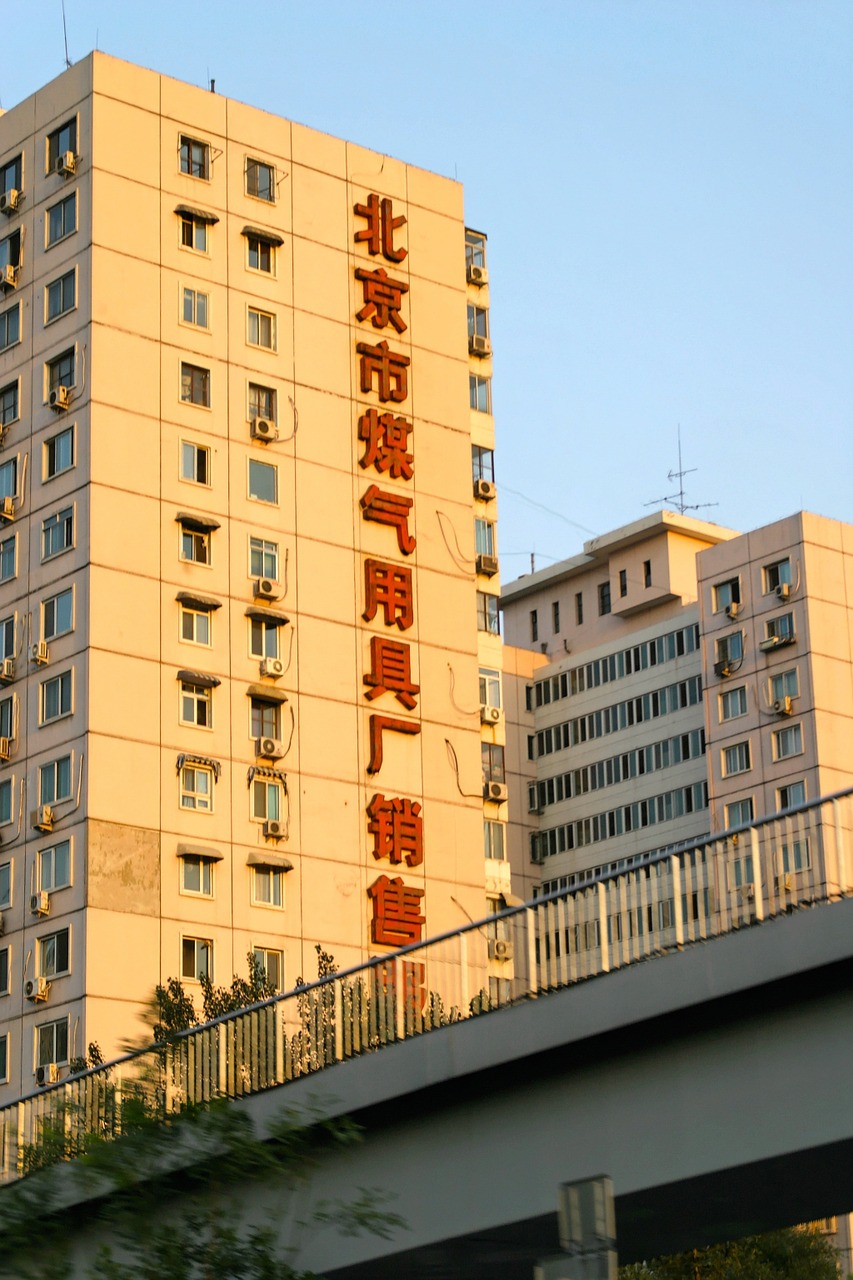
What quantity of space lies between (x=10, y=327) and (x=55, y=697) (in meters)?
11.8

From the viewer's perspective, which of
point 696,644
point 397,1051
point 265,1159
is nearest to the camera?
point 265,1159

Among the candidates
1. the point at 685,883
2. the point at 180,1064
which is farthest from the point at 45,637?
the point at 685,883

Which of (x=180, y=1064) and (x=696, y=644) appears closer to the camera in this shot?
(x=180, y=1064)

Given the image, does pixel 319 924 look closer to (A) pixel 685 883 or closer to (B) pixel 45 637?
(B) pixel 45 637

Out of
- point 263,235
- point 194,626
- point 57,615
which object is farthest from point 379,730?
point 263,235

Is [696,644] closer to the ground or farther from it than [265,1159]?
farther from it

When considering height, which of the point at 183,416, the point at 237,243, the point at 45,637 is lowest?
the point at 45,637

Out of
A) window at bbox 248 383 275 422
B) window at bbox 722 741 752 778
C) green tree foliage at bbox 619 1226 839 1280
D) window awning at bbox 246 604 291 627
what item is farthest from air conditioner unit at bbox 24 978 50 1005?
window at bbox 722 741 752 778

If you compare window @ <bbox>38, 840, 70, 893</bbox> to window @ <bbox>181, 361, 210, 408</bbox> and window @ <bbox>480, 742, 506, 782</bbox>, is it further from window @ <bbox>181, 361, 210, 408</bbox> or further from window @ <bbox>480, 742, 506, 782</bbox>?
window @ <bbox>480, 742, 506, 782</bbox>

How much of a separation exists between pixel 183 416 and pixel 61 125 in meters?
9.01

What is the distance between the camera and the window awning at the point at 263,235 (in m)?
72.2

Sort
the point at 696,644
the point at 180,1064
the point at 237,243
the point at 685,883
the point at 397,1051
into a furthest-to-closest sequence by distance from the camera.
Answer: the point at 696,644 < the point at 237,243 < the point at 180,1064 < the point at 397,1051 < the point at 685,883

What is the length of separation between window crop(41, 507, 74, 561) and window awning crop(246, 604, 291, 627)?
17.5ft

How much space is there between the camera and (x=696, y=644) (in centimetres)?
10519
